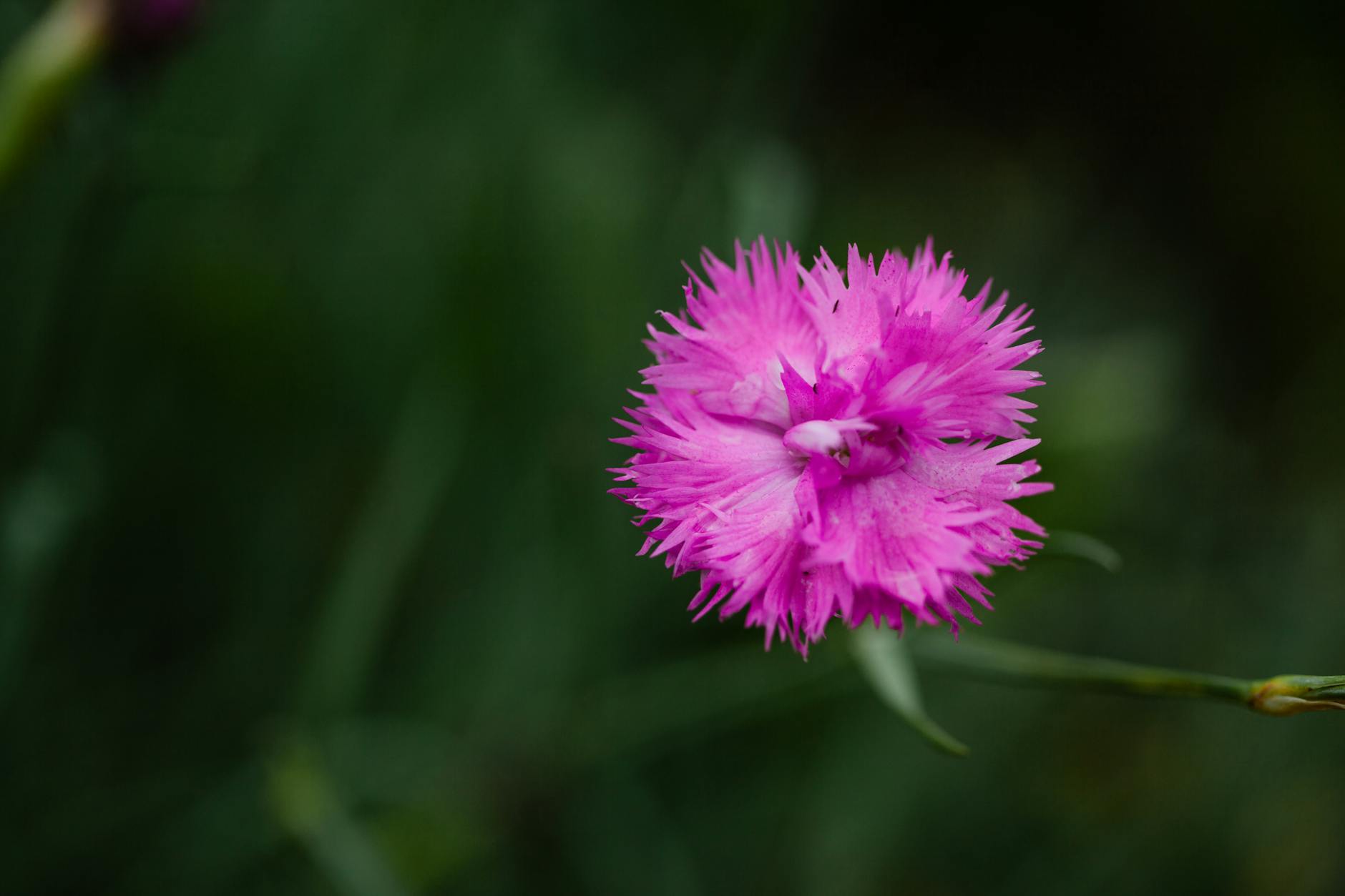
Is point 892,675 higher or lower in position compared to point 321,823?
higher

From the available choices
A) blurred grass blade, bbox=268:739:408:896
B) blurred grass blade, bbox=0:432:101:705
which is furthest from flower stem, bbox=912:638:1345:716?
blurred grass blade, bbox=0:432:101:705

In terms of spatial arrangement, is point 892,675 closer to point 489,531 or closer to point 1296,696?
point 1296,696

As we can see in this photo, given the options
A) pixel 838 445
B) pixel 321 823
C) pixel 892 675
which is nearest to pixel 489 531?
pixel 321 823

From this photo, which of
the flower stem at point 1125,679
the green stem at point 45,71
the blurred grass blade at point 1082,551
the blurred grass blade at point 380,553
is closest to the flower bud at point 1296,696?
the flower stem at point 1125,679

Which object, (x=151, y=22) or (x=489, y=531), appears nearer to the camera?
(x=151, y=22)

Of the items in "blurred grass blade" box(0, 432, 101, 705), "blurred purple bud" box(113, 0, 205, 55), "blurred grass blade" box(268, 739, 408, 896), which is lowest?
"blurred grass blade" box(268, 739, 408, 896)

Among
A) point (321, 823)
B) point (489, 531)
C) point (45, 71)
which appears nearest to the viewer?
point (45, 71)

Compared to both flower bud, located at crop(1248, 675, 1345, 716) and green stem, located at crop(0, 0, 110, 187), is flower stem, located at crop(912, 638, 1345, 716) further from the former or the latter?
green stem, located at crop(0, 0, 110, 187)
